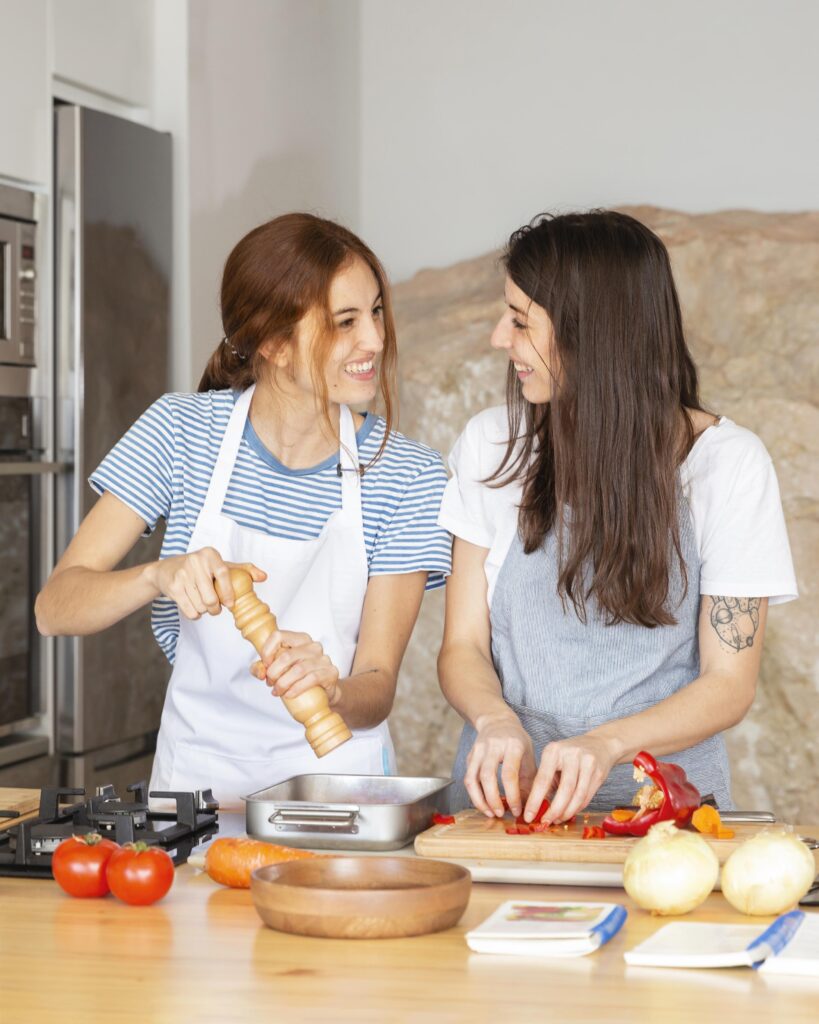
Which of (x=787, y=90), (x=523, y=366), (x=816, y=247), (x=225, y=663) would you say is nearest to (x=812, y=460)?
(x=816, y=247)

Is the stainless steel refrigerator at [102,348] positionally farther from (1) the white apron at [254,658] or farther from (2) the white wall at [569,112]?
(2) the white wall at [569,112]

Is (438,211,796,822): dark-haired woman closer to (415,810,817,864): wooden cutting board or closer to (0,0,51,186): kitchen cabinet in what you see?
(415,810,817,864): wooden cutting board

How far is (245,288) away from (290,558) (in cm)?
40

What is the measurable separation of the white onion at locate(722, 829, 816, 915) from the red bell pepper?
0.18m

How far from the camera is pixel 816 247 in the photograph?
141 inches

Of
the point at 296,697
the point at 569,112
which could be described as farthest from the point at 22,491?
the point at 569,112

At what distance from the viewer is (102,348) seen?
2771mm

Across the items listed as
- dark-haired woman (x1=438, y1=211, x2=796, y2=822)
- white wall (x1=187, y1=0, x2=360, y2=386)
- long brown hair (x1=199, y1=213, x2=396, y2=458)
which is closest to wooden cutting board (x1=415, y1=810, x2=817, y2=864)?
dark-haired woman (x1=438, y1=211, x2=796, y2=822)

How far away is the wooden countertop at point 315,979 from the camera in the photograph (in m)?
1.04

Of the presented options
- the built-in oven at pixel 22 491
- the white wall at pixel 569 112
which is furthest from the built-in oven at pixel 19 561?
the white wall at pixel 569 112

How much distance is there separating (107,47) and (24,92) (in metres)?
0.31

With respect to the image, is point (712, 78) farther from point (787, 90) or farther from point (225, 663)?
point (225, 663)

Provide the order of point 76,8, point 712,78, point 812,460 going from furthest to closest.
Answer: point 712,78, point 812,460, point 76,8

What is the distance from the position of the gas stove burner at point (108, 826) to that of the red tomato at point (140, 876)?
0.29 ft
